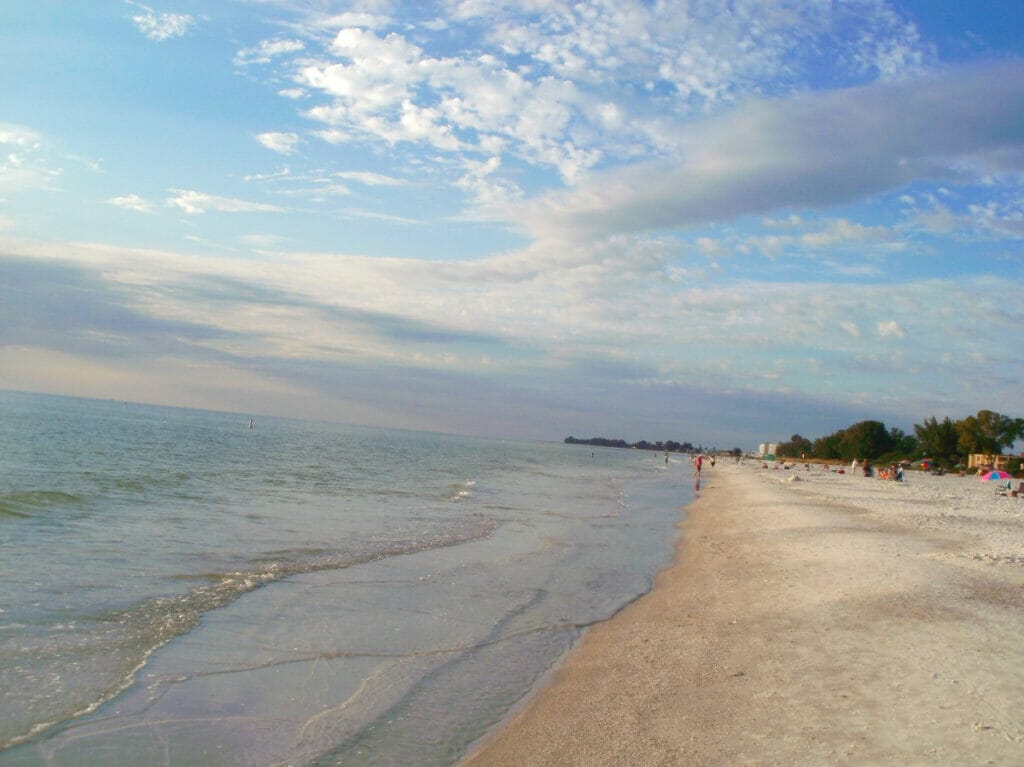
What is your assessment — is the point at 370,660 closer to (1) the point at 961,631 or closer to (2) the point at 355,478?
(1) the point at 961,631

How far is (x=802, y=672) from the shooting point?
25.1 ft

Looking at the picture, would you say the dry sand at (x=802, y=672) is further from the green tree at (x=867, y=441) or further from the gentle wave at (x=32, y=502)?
the green tree at (x=867, y=441)

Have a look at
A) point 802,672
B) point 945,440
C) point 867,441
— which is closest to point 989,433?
point 945,440

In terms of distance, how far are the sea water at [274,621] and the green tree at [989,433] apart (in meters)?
78.5

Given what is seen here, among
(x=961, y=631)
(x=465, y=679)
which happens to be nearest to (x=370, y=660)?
(x=465, y=679)

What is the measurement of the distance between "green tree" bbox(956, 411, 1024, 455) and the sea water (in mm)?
78471

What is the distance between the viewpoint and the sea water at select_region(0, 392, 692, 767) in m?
6.49

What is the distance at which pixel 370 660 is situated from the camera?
8.72 meters

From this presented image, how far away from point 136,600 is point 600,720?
7457mm

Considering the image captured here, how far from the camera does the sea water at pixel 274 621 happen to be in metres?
6.49

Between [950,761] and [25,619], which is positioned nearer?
[950,761]

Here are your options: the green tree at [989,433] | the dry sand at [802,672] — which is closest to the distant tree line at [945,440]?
the green tree at [989,433]

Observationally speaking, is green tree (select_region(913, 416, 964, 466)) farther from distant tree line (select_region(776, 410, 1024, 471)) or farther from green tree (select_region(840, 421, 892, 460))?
green tree (select_region(840, 421, 892, 460))

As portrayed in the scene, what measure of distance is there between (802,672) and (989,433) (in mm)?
92804
